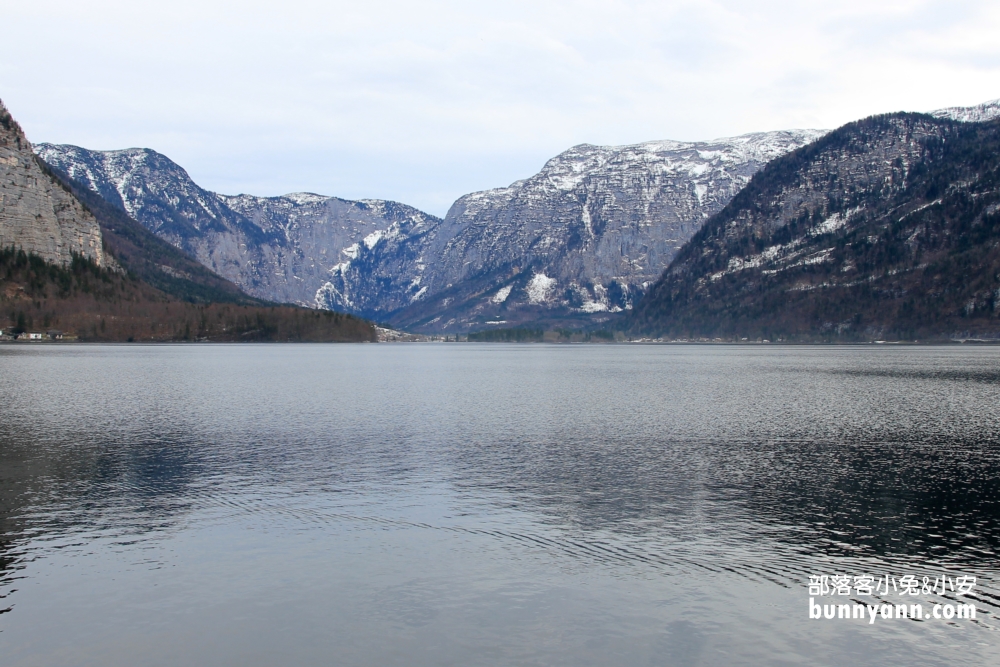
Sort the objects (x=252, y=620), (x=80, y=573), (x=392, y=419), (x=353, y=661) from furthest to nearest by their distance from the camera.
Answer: (x=392, y=419) < (x=80, y=573) < (x=252, y=620) < (x=353, y=661)

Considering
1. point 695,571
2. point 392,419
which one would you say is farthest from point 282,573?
point 392,419

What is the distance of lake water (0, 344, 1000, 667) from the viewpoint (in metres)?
21.8

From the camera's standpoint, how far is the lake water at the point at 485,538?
2184cm

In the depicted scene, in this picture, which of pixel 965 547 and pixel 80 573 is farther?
pixel 965 547

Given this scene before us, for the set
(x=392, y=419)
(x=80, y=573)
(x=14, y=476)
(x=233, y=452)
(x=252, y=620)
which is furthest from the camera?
(x=392, y=419)

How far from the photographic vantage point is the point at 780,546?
30406 millimetres

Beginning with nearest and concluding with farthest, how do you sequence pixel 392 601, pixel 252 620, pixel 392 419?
pixel 252 620
pixel 392 601
pixel 392 419

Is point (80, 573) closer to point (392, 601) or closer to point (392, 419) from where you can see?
point (392, 601)

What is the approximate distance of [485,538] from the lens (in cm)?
3180

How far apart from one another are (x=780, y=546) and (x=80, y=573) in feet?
87.8

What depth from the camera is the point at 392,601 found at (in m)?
24.8

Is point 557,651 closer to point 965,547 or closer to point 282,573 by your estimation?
point 282,573

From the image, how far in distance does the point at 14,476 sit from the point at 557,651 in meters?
36.5

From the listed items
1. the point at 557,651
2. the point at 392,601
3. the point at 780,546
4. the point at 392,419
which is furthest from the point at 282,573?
the point at 392,419
